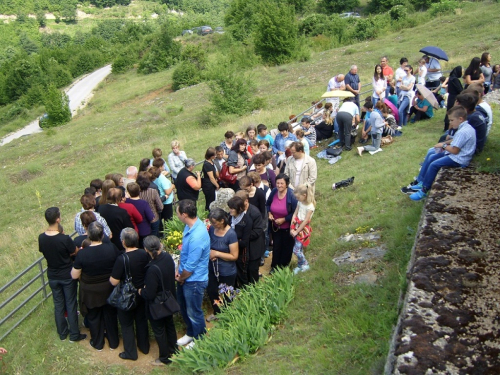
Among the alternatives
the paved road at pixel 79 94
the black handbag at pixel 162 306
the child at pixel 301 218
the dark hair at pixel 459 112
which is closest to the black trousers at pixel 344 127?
the dark hair at pixel 459 112

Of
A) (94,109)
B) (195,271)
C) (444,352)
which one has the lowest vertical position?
(94,109)

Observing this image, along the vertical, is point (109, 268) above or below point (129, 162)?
above

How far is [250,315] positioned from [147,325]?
56.5 inches

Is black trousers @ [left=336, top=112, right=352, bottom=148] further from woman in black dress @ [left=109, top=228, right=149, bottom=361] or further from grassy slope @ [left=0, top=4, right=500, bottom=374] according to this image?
woman in black dress @ [left=109, top=228, right=149, bottom=361]

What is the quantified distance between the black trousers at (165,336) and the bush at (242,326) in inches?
9.5

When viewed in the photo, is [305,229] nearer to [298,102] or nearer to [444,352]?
[444,352]

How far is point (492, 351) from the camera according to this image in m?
3.03

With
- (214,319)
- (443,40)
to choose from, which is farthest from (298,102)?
(214,319)

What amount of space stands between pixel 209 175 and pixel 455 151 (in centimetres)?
408

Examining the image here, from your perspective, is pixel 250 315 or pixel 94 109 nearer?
pixel 250 315

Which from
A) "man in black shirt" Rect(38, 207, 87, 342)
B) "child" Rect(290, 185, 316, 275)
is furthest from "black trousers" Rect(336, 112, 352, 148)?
"man in black shirt" Rect(38, 207, 87, 342)

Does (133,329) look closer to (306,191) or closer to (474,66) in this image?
(306,191)

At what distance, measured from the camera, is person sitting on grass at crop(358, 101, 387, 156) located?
10.6 metres

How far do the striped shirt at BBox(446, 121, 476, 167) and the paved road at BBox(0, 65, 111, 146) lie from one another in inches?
1431
